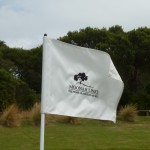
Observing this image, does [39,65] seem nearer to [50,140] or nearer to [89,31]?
[89,31]

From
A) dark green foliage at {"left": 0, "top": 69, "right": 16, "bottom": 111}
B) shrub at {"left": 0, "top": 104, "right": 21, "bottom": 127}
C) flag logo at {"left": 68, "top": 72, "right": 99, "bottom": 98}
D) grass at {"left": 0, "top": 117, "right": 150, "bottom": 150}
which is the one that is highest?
dark green foliage at {"left": 0, "top": 69, "right": 16, "bottom": 111}

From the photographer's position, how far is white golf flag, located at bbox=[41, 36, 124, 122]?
227 inches

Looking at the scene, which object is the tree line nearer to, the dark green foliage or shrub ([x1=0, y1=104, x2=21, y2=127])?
the dark green foliage

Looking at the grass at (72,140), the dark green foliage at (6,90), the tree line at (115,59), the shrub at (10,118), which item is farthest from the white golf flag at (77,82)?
the tree line at (115,59)

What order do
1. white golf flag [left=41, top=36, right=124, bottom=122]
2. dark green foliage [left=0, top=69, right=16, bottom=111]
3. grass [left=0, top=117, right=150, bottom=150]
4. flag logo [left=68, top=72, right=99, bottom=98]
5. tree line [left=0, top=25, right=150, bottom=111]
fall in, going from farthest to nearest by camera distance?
tree line [left=0, top=25, right=150, bottom=111]
dark green foliage [left=0, top=69, right=16, bottom=111]
grass [left=0, top=117, right=150, bottom=150]
flag logo [left=68, top=72, right=99, bottom=98]
white golf flag [left=41, top=36, right=124, bottom=122]

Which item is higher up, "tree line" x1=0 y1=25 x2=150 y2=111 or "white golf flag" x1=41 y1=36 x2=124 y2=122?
"tree line" x1=0 y1=25 x2=150 y2=111

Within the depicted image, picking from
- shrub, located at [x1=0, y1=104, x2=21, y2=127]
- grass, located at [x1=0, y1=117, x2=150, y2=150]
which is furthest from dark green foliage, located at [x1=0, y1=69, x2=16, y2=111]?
grass, located at [x1=0, y1=117, x2=150, y2=150]

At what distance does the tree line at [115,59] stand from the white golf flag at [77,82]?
68.8 ft

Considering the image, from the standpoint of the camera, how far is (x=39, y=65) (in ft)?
116

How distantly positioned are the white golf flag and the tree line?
20976mm

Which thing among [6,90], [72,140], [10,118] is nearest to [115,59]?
[6,90]

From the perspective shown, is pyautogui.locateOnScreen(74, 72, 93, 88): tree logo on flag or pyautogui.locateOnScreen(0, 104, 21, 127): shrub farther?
pyautogui.locateOnScreen(0, 104, 21, 127): shrub

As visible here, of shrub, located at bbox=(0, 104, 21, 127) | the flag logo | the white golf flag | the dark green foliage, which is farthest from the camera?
the dark green foliage

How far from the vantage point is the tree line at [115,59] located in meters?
29.7
